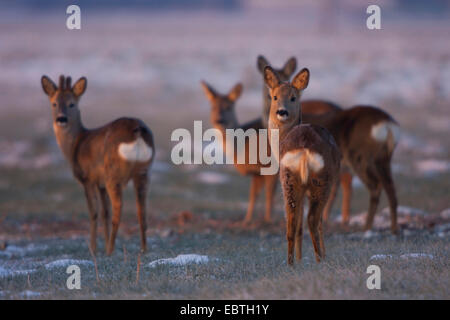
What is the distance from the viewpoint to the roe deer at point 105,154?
387 inches

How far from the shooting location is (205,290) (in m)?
6.64

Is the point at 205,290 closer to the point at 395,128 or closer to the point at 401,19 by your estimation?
the point at 395,128

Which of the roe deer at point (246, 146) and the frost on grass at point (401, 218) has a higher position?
the roe deer at point (246, 146)

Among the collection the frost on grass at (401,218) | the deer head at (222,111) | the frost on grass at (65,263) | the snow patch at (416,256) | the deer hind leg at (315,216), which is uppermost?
the deer head at (222,111)

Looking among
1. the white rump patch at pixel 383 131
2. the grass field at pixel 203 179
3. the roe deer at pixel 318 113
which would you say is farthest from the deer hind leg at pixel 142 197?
the white rump patch at pixel 383 131

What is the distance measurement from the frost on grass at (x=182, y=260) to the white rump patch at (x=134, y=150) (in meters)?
1.71

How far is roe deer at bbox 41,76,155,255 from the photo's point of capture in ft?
32.3

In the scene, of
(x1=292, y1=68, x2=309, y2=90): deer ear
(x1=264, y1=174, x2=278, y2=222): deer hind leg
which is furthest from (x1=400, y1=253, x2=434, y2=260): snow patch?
(x1=264, y1=174, x2=278, y2=222): deer hind leg

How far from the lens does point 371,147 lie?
36.9 feet

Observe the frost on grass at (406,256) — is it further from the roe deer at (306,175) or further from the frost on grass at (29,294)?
the frost on grass at (29,294)

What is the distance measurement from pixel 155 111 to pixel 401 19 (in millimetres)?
45080

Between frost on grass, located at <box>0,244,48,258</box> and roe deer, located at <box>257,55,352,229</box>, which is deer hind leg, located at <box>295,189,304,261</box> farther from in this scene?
frost on grass, located at <box>0,244,48,258</box>

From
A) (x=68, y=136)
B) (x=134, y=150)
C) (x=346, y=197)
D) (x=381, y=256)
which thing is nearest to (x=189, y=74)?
(x=346, y=197)
